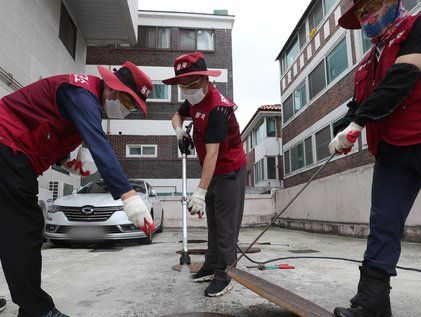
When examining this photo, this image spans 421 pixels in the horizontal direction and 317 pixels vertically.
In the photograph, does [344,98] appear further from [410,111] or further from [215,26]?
[410,111]

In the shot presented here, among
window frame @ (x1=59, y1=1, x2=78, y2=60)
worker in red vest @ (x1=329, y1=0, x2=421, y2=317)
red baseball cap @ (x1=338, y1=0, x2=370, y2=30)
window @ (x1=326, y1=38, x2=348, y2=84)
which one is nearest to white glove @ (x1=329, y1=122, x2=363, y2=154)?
worker in red vest @ (x1=329, y1=0, x2=421, y2=317)

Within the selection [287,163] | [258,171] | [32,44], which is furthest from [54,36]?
[258,171]

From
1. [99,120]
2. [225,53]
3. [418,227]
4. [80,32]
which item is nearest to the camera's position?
[99,120]

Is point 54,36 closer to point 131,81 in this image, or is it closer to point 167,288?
point 131,81

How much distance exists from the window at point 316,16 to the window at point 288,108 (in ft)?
12.1

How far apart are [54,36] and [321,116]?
9.20 m

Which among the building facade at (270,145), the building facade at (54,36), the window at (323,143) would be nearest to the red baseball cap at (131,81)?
the building facade at (54,36)

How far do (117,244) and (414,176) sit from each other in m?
5.83

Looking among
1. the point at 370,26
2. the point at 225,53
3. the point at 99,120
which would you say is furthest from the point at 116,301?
the point at 225,53

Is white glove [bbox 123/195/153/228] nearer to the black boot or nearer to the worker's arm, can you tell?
the worker's arm

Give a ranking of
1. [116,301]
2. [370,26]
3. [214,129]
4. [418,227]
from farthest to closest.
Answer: [418,227] → [214,129] → [116,301] → [370,26]

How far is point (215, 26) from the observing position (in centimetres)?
1612

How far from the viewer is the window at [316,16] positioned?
1373cm

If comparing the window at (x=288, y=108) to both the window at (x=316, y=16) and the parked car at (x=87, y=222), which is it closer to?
the window at (x=316, y=16)
